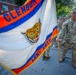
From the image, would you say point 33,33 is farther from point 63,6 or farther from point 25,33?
point 63,6

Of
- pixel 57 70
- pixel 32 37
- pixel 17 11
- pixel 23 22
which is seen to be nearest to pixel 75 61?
pixel 57 70

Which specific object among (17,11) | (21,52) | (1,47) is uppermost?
(17,11)

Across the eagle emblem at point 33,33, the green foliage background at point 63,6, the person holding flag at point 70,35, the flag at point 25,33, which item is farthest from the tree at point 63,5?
the eagle emblem at point 33,33

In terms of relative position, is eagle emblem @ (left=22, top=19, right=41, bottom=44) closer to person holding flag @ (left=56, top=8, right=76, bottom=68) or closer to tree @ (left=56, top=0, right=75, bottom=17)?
person holding flag @ (left=56, top=8, right=76, bottom=68)

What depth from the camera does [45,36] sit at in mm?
4734

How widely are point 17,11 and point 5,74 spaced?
96.9 inches

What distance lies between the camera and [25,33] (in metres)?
4.16

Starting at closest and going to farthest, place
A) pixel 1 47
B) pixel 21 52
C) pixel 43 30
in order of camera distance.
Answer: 1. pixel 1 47
2. pixel 21 52
3. pixel 43 30

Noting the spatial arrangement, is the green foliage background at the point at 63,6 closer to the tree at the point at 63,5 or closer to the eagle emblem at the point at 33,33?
the tree at the point at 63,5

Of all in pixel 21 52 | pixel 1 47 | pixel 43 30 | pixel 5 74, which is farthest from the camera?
pixel 5 74

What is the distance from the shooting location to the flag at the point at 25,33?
12.6ft

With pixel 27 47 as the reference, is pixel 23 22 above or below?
above

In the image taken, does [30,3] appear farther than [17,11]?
Yes

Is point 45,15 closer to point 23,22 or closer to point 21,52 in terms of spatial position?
point 23,22
